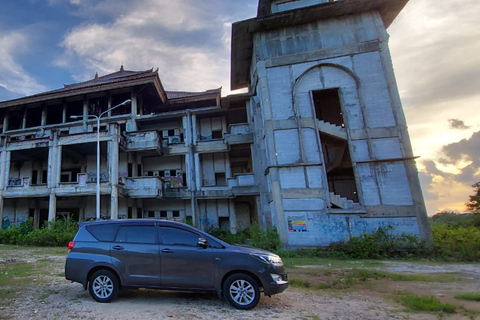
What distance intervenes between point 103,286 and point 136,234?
1.19 m

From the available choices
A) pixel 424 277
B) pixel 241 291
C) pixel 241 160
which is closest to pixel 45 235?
pixel 241 160

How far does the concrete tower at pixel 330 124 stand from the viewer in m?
13.9

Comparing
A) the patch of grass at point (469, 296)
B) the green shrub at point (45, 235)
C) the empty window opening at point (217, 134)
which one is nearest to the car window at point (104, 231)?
the patch of grass at point (469, 296)

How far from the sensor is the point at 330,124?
15922 mm

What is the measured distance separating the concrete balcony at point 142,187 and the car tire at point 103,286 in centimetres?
1455

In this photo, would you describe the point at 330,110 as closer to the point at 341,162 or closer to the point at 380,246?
the point at 341,162

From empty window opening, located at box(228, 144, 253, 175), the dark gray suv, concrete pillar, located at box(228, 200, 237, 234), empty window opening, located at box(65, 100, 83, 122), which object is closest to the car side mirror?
the dark gray suv

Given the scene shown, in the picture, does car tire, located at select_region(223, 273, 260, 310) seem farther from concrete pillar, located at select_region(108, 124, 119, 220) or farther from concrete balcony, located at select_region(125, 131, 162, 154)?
concrete balcony, located at select_region(125, 131, 162, 154)

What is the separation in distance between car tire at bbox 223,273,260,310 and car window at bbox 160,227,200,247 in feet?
3.39

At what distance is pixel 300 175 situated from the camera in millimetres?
14742

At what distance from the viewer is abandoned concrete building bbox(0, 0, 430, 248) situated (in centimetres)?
1433

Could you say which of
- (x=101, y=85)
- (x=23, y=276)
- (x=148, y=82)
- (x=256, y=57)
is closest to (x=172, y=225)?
(x=23, y=276)

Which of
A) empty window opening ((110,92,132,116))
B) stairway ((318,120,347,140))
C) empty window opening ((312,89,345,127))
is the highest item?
empty window opening ((110,92,132,116))

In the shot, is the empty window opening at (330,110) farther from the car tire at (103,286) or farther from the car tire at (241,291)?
the car tire at (103,286)
